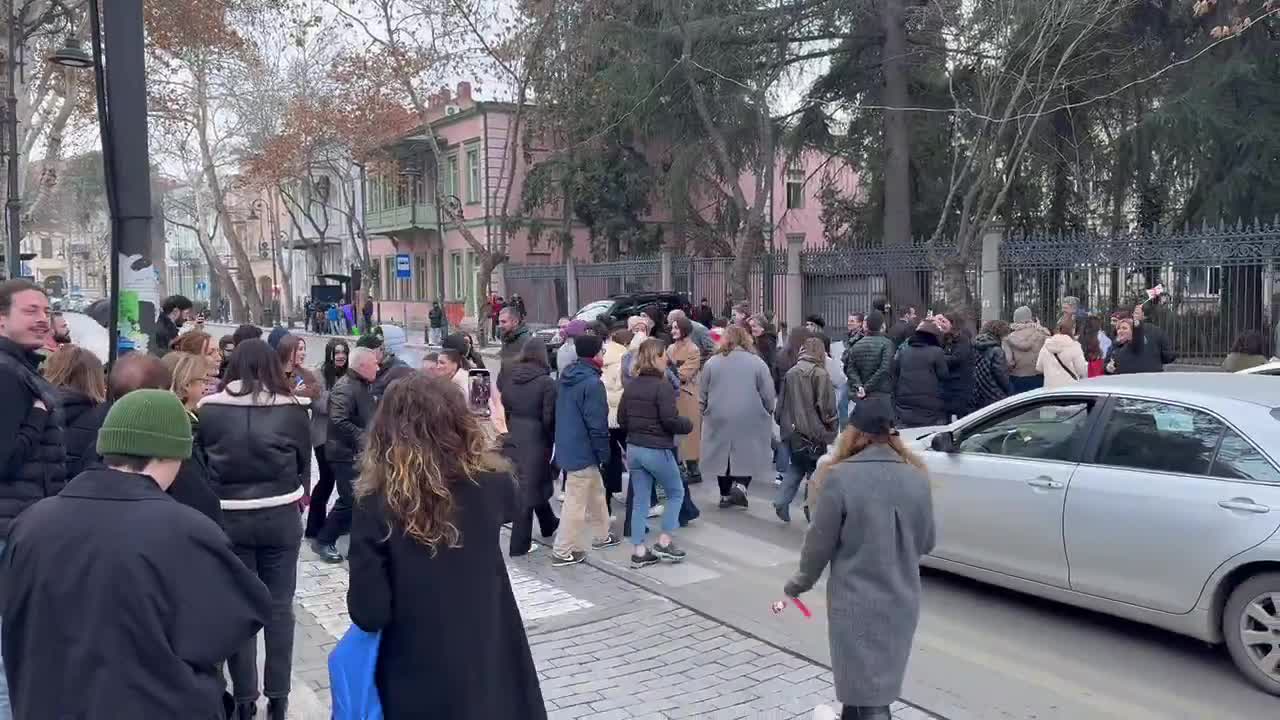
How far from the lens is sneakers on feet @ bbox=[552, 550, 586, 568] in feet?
25.0

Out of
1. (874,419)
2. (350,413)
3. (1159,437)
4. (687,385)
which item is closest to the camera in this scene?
(874,419)

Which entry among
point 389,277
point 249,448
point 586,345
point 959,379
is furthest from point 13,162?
point 389,277

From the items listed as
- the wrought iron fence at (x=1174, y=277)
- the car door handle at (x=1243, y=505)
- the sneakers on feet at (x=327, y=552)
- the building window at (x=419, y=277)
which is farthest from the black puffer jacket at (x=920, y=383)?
the building window at (x=419, y=277)

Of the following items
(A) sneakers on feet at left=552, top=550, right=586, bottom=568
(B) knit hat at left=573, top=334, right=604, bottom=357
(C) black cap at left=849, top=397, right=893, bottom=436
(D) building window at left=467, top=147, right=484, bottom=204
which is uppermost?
(D) building window at left=467, top=147, right=484, bottom=204

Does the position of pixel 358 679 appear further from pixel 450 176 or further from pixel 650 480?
pixel 450 176

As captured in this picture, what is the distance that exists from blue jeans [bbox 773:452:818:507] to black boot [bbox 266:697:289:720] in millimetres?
4939

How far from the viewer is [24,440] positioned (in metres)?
3.99

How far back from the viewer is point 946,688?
5.18 metres

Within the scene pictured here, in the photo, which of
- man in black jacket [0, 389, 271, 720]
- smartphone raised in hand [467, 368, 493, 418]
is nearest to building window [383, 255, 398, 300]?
smartphone raised in hand [467, 368, 493, 418]

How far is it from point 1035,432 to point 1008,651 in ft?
4.64

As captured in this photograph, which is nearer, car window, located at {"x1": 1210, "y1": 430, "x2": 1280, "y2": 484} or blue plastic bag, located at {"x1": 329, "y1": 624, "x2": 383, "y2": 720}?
blue plastic bag, located at {"x1": 329, "y1": 624, "x2": 383, "y2": 720}

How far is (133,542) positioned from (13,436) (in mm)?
1941

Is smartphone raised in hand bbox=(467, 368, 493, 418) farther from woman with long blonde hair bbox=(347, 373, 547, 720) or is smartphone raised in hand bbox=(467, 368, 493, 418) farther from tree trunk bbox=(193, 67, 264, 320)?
tree trunk bbox=(193, 67, 264, 320)

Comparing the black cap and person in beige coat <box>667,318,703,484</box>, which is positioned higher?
the black cap
